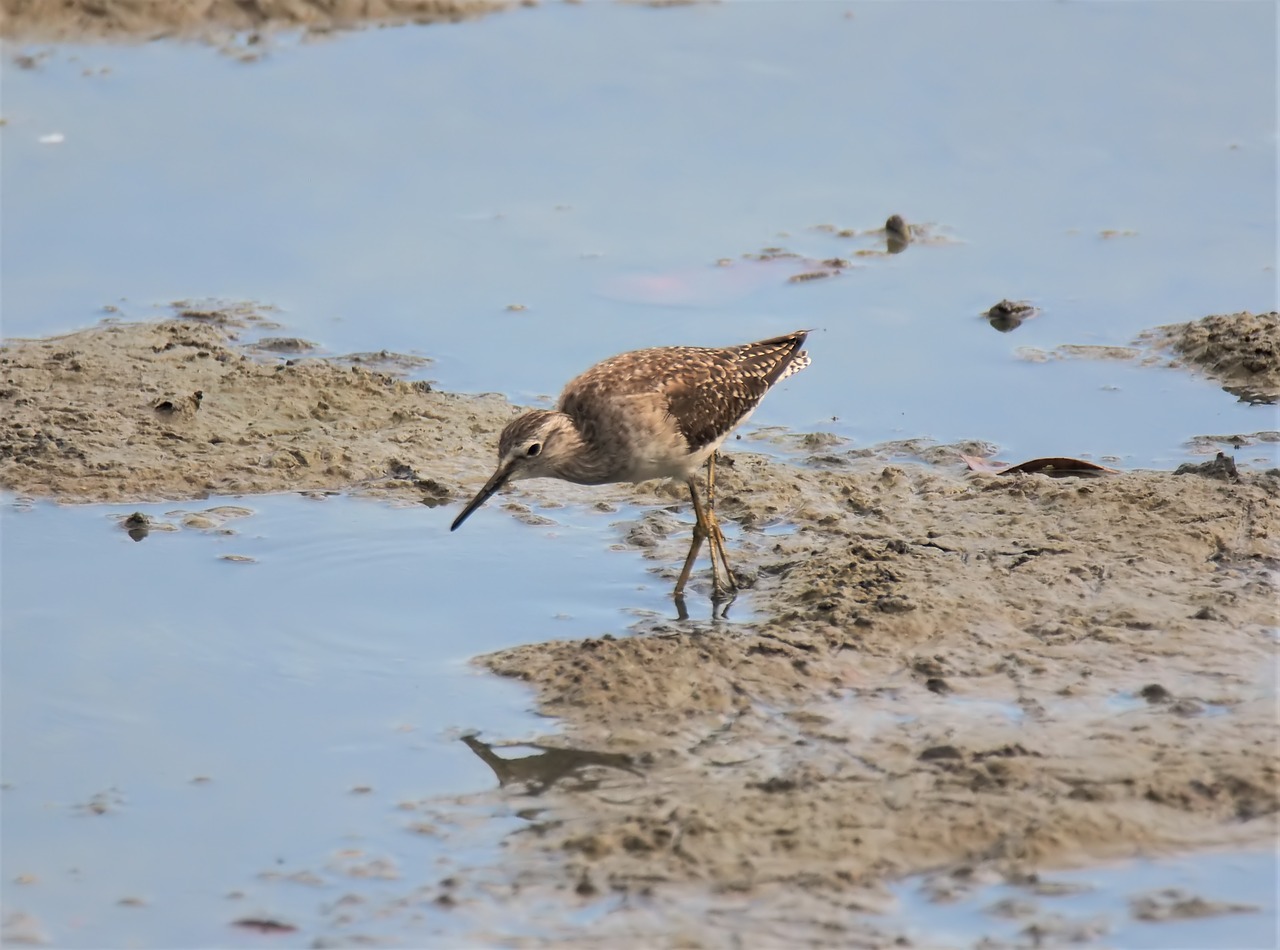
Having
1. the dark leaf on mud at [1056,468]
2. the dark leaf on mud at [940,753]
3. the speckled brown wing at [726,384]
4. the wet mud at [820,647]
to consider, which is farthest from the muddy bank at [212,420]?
the dark leaf on mud at [940,753]

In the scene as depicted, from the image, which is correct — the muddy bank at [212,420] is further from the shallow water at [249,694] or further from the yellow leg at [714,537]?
the yellow leg at [714,537]

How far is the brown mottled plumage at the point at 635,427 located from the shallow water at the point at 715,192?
5.38 feet

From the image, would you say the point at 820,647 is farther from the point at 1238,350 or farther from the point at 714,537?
the point at 1238,350

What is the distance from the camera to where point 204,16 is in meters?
15.3

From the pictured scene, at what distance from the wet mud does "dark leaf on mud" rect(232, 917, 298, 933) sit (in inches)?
27.5

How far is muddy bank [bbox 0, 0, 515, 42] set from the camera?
48.9 ft

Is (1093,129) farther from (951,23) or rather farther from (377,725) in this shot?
(377,725)

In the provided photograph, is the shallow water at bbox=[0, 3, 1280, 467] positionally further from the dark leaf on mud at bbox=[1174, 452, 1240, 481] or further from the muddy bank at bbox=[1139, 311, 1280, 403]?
the dark leaf on mud at bbox=[1174, 452, 1240, 481]

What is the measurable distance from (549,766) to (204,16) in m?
10.6

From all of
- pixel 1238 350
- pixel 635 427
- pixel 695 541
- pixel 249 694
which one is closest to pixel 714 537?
pixel 695 541

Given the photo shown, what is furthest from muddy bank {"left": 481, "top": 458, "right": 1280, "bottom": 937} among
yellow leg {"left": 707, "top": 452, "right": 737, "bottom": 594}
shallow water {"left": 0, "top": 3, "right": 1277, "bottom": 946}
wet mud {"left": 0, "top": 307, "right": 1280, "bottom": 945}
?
shallow water {"left": 0, "top": 3, "right": 1277, "bottom": 946}

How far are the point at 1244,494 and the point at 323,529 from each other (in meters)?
4.84

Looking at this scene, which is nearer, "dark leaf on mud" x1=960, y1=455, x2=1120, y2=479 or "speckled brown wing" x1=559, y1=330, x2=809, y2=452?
"speckled brown wing" x1=559, y1=330, x2=809, y2=452

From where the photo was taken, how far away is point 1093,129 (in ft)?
44.5
